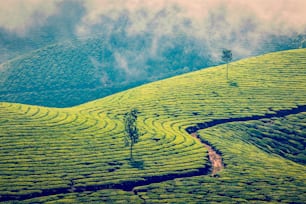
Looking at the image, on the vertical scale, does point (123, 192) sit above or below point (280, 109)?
below

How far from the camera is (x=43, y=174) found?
88.5 metres

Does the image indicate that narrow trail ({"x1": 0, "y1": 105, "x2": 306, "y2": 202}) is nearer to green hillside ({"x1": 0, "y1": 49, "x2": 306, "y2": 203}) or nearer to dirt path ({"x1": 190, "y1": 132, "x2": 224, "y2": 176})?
dirt path ({"x1": 190, "y1": 132, "x2": 224, "y2": 176})

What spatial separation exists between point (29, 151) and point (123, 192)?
22.8m

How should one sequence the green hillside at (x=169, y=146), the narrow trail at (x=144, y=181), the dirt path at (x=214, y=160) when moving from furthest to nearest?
the dirt path at (x=214, y=160)
the green hillside at (x=169, y=146)
the narrow trail at (x=144, y=181)

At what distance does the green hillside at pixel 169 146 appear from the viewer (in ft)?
278

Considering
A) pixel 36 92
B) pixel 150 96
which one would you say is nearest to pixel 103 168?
pixel 150 96

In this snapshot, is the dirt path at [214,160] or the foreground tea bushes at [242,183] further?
the dirt path at [214,160]

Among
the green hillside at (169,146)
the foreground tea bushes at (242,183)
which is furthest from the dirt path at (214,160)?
the foreground tea bushes at (242,183)

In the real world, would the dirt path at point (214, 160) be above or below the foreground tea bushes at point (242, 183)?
above

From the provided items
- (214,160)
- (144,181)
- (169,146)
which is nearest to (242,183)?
(214,160)

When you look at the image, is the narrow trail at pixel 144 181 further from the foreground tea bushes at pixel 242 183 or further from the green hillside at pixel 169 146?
the foreground tea bushes at pixel 242 183

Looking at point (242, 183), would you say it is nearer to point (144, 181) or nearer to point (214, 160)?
point (214, 160)

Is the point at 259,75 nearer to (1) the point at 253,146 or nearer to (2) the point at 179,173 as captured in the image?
(1) the point at 253,146

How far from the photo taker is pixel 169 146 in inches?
4040
